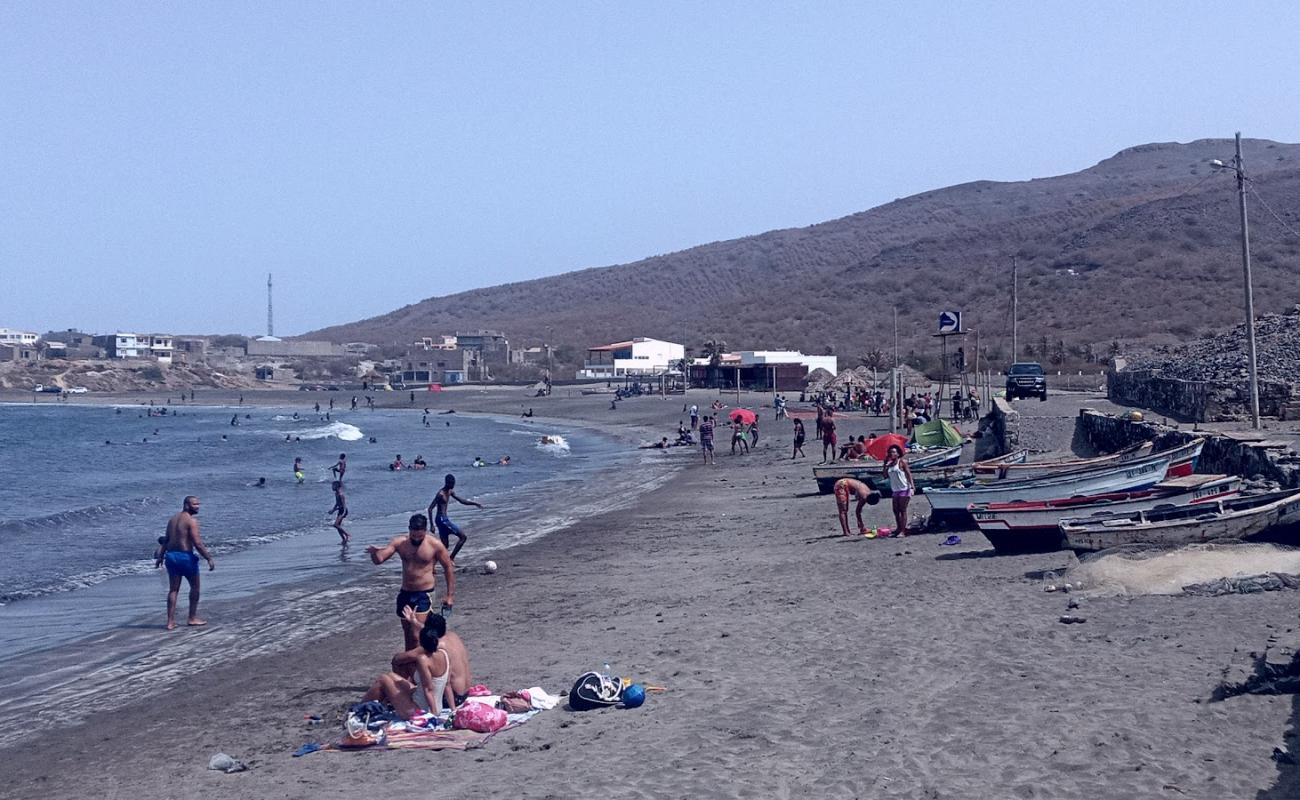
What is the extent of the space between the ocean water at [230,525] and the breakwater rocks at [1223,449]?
9776 mm

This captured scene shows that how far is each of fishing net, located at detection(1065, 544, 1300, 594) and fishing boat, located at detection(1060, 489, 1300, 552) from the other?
0.51ft

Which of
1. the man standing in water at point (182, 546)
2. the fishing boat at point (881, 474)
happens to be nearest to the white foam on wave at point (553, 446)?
the fishing boat at point (881, 474)

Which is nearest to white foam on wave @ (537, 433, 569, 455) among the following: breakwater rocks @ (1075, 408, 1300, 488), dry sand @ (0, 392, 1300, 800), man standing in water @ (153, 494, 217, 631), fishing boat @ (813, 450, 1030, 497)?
fishing boat @ (813, 450, 1030, 497)

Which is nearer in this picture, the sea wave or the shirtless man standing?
the shirtless man standing

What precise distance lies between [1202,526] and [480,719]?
7.57 meters

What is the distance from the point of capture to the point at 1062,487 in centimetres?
1576

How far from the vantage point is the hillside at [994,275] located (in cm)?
8388

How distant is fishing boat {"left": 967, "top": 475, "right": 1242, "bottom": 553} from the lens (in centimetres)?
1330

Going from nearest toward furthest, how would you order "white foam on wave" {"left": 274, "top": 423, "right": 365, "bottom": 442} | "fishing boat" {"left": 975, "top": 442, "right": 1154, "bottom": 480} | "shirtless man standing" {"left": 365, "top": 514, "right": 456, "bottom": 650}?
"shirtless man standing" {"left": 365, "top": 514, "right": 456, "bottom": 650} < "fishing boat" {"left": 975, "top": 442, "right": 1154, "bottom": 480} < "white foam on wave" {"left": 274, "top": 423, "right": 365, "bottom": 442}

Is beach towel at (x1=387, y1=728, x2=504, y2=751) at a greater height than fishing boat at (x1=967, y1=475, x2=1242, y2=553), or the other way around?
fishing boat at (x1=967, y1=475, x2=1242, y2=553)

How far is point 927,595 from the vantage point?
11875 millimetres

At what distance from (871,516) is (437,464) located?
22903 millimetres

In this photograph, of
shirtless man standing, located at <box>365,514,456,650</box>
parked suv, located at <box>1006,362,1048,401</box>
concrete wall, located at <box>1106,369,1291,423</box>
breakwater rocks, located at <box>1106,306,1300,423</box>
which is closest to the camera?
shirtless man standing, located at <box>365,514,456,650</box>

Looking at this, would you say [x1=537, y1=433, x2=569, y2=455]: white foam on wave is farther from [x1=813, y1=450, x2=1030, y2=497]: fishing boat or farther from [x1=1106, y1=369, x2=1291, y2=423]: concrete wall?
[x1=813, y1=450, x2=1030, y2=497]: fishing boat
